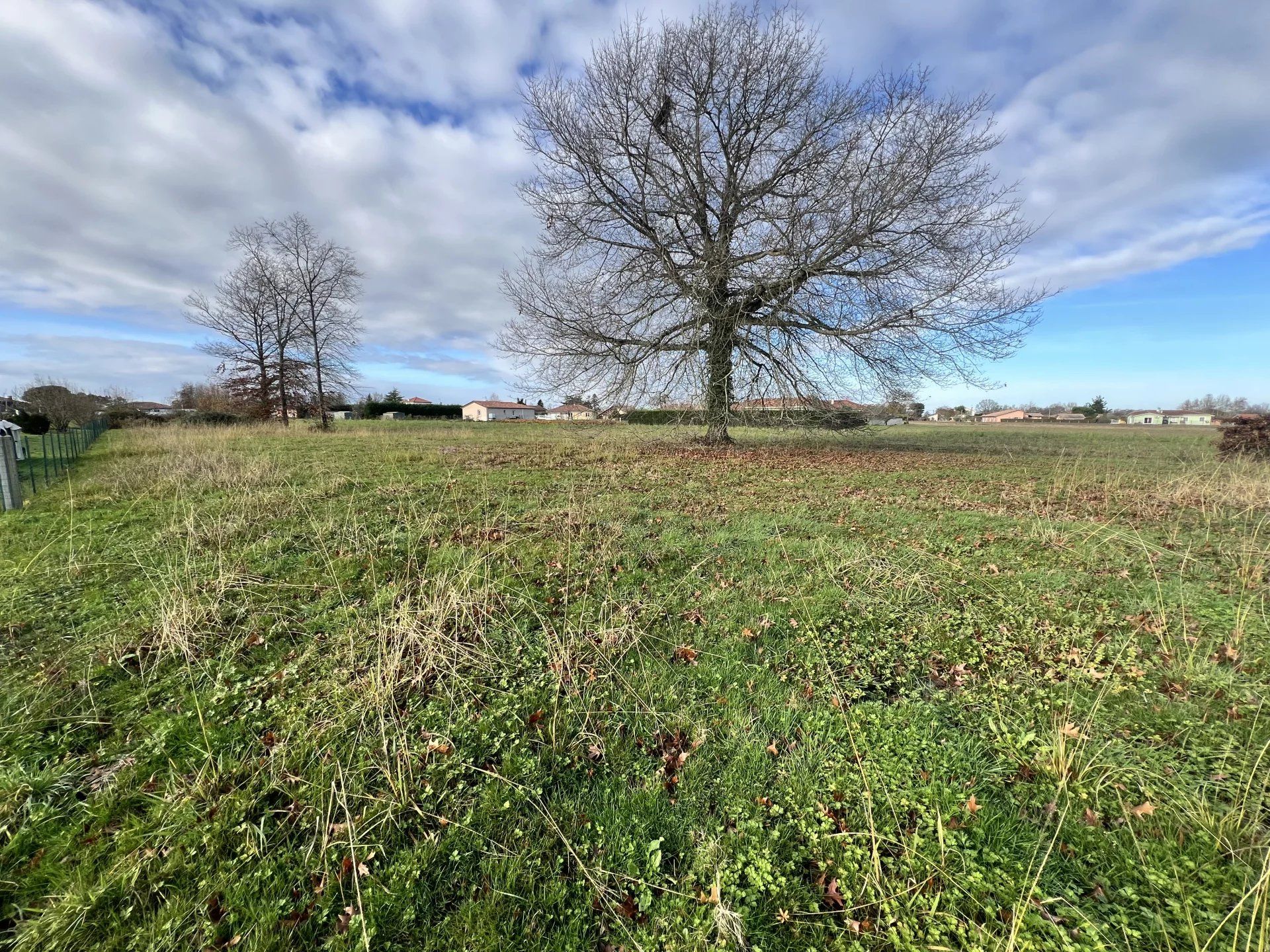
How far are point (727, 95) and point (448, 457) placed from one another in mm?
12769

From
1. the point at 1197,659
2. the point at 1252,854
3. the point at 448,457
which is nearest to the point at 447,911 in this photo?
the point at 1252,854

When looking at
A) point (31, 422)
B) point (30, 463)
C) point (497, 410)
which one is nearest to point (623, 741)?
point (30, 463)

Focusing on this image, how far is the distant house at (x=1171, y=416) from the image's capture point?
77.5 metres

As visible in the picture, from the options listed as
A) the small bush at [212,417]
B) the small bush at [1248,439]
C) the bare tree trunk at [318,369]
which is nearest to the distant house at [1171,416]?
the small bush at [1248,439]

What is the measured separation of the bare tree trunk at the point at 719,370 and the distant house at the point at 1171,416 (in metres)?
98.2

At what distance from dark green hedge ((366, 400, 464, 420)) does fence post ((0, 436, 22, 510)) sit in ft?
141

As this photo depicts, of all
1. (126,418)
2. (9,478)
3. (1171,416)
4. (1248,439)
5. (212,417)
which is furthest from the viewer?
(1171,416)

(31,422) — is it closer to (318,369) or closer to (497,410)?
(318,369)

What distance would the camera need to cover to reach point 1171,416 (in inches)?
Result: 3243

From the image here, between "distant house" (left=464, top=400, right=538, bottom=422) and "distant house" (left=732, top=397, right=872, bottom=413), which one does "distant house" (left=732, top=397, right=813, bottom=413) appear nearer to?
"distant house" (left=732, top=397, right=872, bottom=413)

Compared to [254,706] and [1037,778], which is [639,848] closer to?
[1037,778]

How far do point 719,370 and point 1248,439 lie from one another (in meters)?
18.5

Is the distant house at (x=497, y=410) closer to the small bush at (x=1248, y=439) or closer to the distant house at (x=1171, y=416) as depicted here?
the small bush at (x=1248, y=439)

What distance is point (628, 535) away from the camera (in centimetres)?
566
